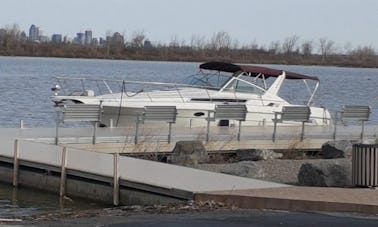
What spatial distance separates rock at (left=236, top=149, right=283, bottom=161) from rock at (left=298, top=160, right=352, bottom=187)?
521cm

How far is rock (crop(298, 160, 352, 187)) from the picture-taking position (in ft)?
50.0

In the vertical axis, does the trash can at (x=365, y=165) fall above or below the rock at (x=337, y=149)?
A: above

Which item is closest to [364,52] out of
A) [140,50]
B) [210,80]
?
[140,50]

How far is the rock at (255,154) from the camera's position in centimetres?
2109

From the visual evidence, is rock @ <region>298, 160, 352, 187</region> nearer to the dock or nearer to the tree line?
the dock

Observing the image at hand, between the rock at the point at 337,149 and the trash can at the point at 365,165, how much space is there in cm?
695

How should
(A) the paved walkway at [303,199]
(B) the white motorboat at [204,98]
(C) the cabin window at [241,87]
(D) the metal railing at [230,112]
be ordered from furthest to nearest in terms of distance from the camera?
(C) the cabin window at [241,87], (B) the white motorboat at [204,98], (D) the metal railing at [230,112], (A) the paved walkway at [303,199]

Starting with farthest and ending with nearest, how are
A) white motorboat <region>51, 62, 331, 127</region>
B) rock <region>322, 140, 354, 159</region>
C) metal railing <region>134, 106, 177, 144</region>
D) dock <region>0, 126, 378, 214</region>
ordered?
white motorboat <region>51, 62, 331, 127</region>, metal railing <region>134, 106, 177, 144</region>, rock <region>322, 140, 354, 159</region>, dock <region>0, 126, 378, 214</region>

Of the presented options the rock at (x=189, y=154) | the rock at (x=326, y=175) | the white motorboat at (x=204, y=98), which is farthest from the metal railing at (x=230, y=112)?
the rock at (x=326, y=175)

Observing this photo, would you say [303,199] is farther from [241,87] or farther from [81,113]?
[241,87]

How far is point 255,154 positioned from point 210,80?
24.9 feet

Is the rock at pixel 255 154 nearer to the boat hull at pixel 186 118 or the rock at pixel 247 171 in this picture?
the rock at pixel 247 171

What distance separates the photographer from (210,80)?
2839 cm

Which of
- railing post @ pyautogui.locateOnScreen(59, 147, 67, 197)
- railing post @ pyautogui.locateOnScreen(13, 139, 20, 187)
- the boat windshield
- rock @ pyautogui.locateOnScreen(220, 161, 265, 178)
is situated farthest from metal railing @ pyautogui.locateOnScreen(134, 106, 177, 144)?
the boat windshield
